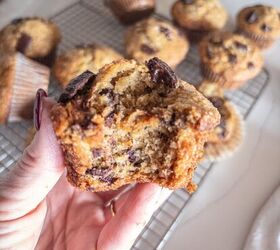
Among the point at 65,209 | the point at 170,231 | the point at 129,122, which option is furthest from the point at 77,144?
the point at 170,231

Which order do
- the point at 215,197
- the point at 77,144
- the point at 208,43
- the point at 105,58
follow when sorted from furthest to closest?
the point at 208,43
the point at 105,58
the point at 215,197
the point at 77,144

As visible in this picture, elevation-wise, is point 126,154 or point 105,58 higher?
point 126,154

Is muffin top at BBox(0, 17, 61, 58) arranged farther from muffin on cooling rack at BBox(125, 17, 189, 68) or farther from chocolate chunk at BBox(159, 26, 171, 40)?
chocolate chunk at BBox(159, 26, 171, 40)

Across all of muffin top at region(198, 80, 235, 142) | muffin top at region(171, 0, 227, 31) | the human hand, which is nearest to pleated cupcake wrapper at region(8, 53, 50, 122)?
the human hand

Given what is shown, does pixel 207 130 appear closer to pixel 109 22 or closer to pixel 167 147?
pixel 167 147

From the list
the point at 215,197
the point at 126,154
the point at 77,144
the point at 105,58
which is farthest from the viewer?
the point at 105,58

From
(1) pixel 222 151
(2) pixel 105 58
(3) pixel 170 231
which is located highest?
(2) pixel 105 58

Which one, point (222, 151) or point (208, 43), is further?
point (208, 43)
